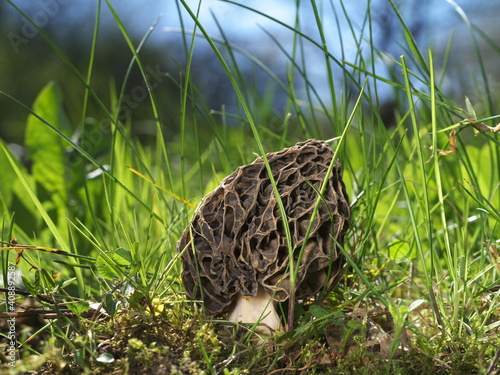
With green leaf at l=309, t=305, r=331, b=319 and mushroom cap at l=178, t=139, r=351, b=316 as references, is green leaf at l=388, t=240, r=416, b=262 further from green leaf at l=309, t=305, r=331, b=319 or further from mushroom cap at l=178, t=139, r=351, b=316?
green leaf at l=309, t=305, r=331, b=319

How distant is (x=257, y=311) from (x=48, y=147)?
153 centimetres

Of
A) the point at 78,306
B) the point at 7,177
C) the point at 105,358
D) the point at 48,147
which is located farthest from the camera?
the point at 48,147

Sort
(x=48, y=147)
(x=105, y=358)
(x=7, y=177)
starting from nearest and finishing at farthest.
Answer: (x=105, y=358)
(x=7, y=177)
(x=48, y=147)

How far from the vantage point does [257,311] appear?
1.40 m

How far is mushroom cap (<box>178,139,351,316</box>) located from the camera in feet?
4.38

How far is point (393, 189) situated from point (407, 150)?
8.8 inches

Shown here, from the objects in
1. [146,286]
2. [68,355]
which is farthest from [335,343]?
[68,355]

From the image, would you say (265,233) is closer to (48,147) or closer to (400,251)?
(400,251)

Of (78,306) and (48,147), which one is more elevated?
(48,147)

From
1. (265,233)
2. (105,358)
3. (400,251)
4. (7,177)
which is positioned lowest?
(400,251)

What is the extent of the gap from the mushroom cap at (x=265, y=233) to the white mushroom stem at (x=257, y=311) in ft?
0.09

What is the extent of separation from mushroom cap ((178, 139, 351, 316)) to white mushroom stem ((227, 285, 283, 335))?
0.03 meters

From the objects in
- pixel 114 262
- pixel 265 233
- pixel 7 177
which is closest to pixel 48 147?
pixel 7 177

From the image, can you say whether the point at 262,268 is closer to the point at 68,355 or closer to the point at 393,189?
the point at 68,355
